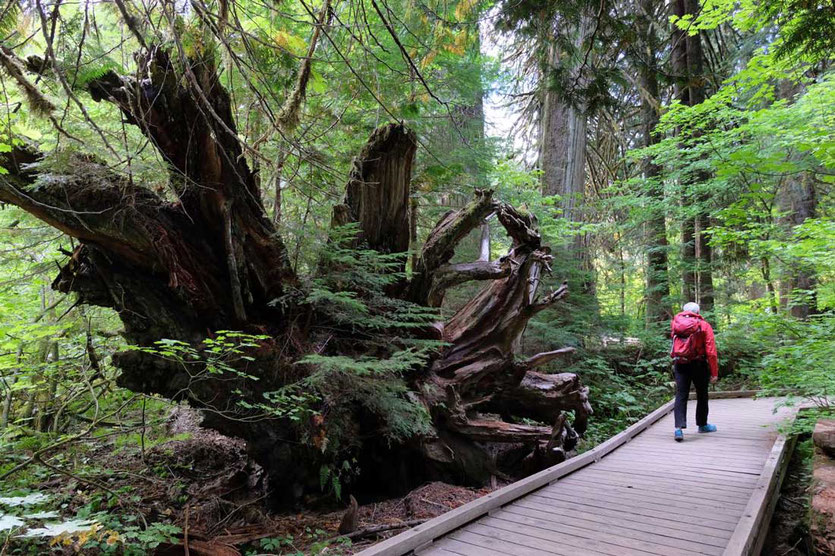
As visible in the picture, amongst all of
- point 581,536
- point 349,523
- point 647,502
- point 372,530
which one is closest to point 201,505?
point 349,523

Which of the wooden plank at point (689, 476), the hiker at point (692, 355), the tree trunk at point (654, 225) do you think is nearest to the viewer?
the wooden plank at point (689, 476)

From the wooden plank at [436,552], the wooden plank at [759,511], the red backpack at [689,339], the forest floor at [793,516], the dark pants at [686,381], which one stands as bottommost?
the forest floor at [793,516]

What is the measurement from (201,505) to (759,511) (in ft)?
18.0

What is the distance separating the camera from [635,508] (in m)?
4.37

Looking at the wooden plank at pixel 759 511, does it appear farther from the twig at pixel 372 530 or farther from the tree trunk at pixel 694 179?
the tree trunk at pixel 694 179

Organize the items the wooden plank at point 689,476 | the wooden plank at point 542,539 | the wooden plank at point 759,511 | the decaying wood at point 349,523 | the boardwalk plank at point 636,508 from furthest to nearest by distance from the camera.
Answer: the wooden plank at point 689,476 → the decaying wood at point 349,523 → the boardwalk plank at point 636,508 → the wooden plank at point 542,539 → the wooden plank at point 759,511

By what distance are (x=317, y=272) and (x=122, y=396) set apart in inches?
155

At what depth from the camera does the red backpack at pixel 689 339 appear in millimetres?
6297

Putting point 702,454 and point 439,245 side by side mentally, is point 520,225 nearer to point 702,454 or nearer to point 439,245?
point 439,245

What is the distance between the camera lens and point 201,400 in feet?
14.8

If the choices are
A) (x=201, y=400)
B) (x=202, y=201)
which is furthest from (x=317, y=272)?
(x=201, y=400)

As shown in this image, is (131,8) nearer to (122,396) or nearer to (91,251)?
(91,251)

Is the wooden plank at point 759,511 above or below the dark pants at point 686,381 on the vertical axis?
below

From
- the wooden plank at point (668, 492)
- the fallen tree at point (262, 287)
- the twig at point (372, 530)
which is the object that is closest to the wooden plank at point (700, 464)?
the wooden plank at point (668, 492)
